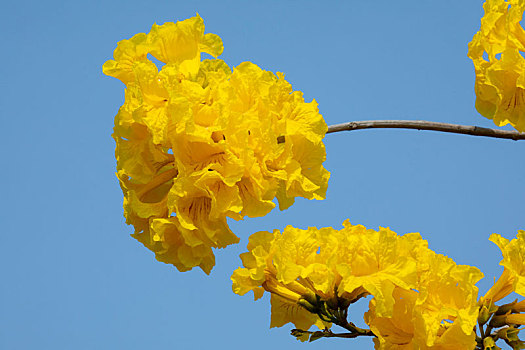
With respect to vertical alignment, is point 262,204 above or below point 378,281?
above

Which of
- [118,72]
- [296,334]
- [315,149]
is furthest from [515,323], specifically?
[118,72]

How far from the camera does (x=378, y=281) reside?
1873 mm

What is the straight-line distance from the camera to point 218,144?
176 cm

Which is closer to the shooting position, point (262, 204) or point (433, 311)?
point (262, 204)

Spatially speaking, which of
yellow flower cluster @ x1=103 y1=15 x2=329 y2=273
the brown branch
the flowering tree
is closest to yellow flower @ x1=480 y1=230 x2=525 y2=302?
the flowering tree

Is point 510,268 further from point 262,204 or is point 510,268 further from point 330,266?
point 262,204

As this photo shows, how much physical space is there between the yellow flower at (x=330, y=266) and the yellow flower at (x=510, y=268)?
29 centimetres

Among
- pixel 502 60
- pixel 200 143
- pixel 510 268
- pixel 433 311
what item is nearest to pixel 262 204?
pixel 200 143

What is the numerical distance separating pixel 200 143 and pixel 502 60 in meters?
1.40

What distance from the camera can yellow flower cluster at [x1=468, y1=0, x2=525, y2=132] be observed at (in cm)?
251

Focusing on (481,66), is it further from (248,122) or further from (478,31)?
(248,122)

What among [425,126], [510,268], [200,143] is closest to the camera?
[200,143]

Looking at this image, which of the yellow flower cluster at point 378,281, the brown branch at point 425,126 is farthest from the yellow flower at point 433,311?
the brown branch at point 425,126

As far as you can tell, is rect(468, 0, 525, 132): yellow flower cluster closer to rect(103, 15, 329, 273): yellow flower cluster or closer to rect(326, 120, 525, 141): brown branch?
rect(326, 120, 525, 141): brown branch
